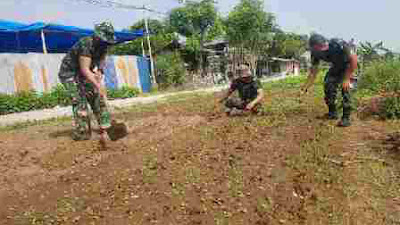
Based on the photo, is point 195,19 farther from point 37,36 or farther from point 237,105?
point 237,105

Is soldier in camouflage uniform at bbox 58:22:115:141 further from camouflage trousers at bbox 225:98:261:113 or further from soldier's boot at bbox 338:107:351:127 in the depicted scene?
soldier's boot at bbox 338:107:351:127

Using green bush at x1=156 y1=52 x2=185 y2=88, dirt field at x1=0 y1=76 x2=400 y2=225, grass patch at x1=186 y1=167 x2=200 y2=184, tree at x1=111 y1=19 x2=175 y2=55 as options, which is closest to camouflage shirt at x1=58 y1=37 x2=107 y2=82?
dirt field at x1=0 y1=76 x2=400 y2=225

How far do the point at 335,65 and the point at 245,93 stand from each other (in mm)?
1445

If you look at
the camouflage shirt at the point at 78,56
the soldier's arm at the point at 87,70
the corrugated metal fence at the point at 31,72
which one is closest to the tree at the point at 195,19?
the corrugated metal fence at the point at 31,72

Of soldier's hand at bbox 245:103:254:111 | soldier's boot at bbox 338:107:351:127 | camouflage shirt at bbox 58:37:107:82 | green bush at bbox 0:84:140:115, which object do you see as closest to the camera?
camouflage shirt at bbox 58:37:107:82

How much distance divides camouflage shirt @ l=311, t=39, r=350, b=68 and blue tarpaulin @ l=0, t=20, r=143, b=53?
9227 millimetres

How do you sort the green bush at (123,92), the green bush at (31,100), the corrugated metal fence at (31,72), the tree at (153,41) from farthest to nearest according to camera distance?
the tree at (153,41) → the green bush at (123,92) → the corrugated metal fence at (31,72) → the green bush at (31,100)

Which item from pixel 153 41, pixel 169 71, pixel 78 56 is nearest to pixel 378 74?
pixel 78 56

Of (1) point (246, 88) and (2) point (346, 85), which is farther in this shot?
(1) point (246, 88)

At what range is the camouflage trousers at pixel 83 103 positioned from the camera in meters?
5.17

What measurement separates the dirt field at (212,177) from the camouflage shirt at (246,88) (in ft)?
3.96

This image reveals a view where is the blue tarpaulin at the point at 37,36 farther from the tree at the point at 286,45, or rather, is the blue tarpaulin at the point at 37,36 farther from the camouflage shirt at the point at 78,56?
the tree at the point at 286,45

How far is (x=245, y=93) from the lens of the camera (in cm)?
671

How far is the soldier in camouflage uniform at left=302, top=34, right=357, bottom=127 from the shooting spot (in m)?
5.43
